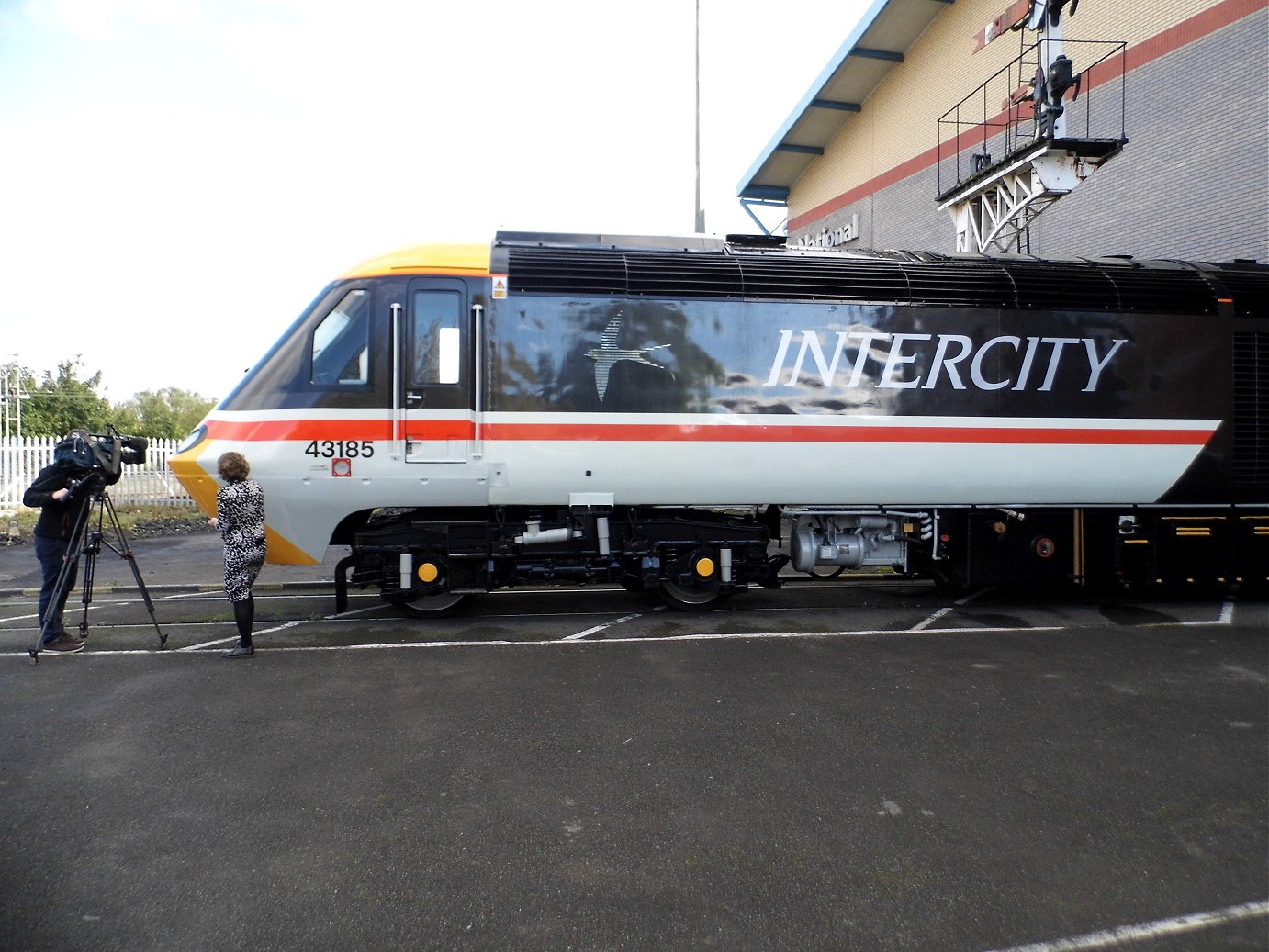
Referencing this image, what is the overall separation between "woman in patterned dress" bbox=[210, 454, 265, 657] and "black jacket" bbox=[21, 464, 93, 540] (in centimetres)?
119

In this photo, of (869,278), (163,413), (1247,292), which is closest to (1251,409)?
(1247,292)

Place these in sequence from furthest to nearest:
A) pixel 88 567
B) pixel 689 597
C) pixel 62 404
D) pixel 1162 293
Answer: pixel 62 404, pixel 689 597, pixel 1162 293, pixel 88 567

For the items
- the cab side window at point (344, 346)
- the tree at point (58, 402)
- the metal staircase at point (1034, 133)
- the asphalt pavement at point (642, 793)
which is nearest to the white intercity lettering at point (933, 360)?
the asphalt pavement at point (642, 793)

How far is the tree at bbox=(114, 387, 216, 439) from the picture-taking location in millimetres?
41872

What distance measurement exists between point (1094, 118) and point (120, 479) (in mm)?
19326

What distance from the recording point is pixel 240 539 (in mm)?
5984

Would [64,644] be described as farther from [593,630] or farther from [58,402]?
[58,402]

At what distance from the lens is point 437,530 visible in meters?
6.84

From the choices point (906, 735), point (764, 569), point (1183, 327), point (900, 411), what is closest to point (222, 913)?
point (906, 735)

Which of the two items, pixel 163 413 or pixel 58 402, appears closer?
pixel 58 402

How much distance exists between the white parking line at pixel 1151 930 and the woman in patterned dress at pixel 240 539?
220 inches

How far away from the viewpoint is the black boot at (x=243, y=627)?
597 centimetres

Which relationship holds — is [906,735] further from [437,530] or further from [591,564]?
[437,530]

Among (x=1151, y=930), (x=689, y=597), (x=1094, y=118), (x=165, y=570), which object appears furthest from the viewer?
(x=1094, y=118)
